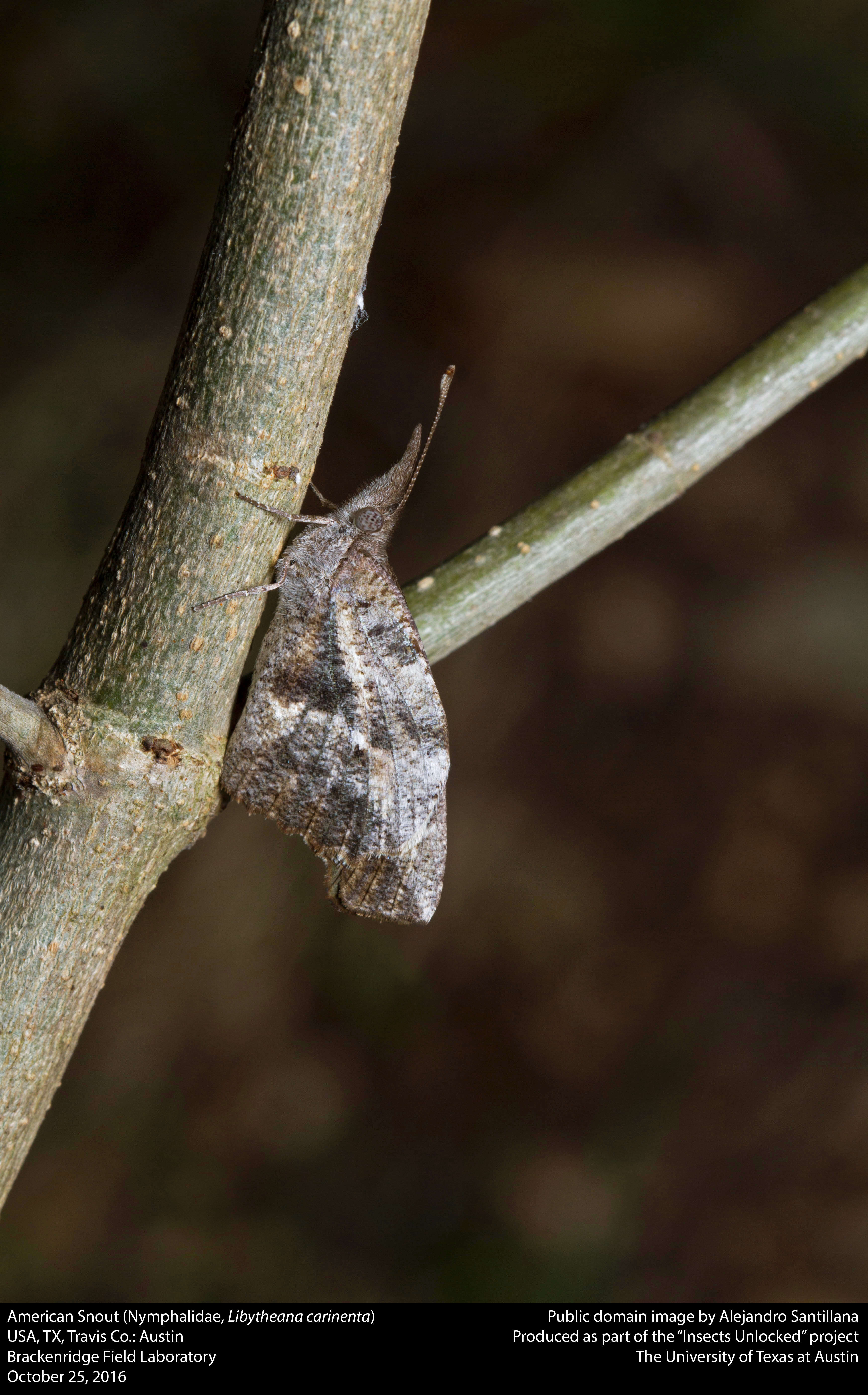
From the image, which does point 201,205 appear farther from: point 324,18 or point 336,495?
point 324,18

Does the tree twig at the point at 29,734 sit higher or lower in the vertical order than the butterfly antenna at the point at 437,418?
lower

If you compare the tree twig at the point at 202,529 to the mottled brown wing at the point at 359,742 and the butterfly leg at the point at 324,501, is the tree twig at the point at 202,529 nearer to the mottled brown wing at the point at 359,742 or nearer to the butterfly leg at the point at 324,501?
the mottled brown wing at the point at 359,742

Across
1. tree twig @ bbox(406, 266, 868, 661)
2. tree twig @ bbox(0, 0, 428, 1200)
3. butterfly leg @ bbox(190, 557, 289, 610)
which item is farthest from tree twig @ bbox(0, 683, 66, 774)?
tree twig @ bbox(406, 266, 868, 661)

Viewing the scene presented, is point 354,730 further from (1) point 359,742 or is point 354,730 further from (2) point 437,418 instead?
(2) point 437,418

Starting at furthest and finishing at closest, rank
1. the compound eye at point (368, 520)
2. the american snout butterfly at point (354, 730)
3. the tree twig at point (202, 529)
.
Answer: the compound eye at point (368, 520) < the american snout butterfly at point (354, 730) < the tree twig at point (202, 529)

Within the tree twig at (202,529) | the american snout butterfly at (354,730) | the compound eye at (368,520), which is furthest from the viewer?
the compound eye at (368,520)

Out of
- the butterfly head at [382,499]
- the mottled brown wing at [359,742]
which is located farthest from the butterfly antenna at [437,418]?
the mottled brown wing at [359,742]
